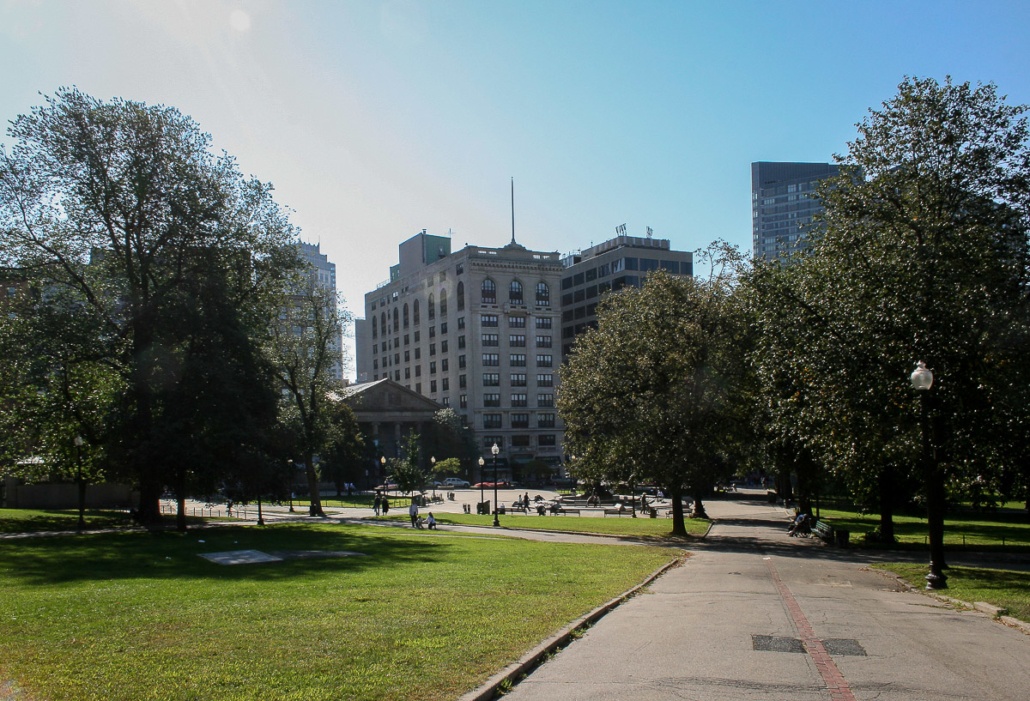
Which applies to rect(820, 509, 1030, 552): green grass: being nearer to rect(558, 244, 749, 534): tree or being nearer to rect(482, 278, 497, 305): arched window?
rect(558, 244, 749, 534): tree

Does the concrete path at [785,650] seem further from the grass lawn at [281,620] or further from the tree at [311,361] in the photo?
the tree at [311,361]

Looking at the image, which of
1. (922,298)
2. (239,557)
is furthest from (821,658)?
(239,557)

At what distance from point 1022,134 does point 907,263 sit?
5515mm

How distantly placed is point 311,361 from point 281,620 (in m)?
42.1

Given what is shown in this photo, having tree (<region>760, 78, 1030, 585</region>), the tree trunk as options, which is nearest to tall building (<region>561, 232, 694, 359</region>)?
the tree trunk

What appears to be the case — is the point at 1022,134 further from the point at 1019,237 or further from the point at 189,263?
the point at 189,263

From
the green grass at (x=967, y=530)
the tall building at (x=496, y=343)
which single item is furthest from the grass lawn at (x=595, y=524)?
the tall building at (x=496, y=343)

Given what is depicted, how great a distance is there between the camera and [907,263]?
20.6 m

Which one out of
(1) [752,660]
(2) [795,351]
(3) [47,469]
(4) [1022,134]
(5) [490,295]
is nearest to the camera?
(1) [752,660]

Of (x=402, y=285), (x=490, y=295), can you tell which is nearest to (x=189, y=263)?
(x=490, y=295)

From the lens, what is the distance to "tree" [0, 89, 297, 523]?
3154 centimetres

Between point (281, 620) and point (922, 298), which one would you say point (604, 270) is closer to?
point (922, 298)

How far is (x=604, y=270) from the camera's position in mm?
117875

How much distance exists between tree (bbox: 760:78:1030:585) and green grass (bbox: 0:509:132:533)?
2745 centimetres
